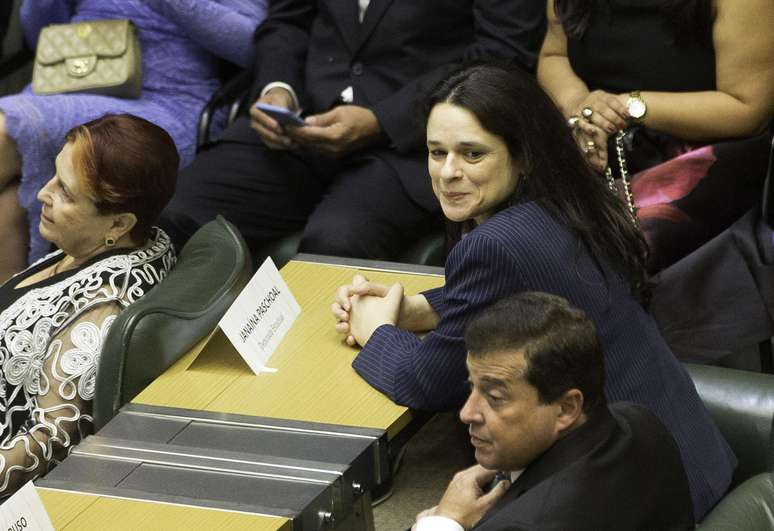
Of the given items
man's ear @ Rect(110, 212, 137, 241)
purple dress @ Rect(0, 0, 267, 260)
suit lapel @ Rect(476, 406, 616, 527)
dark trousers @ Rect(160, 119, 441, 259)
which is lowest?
dark trousers @ Rect(160, 119, 441, 259)

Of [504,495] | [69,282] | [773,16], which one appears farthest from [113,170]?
[773,16]

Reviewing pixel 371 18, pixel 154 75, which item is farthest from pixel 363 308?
pixel 154 75

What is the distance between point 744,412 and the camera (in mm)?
2600

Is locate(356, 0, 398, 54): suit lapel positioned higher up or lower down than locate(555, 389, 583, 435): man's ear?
lower down

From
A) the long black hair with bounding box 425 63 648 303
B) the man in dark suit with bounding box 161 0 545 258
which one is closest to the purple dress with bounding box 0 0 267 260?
the man in dark suit with bounding box 161 0 545 258

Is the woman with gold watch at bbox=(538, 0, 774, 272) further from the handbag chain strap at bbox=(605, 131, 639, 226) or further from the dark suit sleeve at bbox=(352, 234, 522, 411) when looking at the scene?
the dark suit sleeve at bbox=(352, 234, 522, 411)

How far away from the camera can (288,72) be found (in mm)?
4137

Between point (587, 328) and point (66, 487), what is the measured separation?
2.99 ft

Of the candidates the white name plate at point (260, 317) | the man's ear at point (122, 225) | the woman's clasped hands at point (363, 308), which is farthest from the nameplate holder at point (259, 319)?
the man's ear at point (122, 225)

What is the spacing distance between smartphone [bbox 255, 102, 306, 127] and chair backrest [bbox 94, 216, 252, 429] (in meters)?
0.84

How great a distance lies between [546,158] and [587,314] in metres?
0.34

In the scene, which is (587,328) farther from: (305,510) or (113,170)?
(113,170)

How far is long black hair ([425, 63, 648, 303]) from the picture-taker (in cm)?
262

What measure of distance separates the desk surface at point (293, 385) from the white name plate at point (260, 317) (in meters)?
0.02
